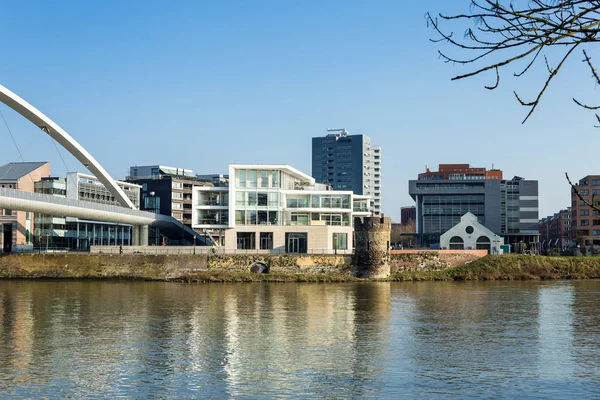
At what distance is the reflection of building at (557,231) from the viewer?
477 ft

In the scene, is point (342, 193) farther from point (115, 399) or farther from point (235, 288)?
point (115, 399)

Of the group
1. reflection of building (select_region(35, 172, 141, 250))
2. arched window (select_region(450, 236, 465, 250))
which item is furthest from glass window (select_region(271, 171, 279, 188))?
reflection of building (select_region(35, 172, 141, 250))

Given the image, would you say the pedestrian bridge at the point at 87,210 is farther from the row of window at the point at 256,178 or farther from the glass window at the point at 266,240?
the glass window at the point at 266,240

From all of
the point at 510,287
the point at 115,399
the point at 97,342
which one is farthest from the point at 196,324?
the point at 510,287

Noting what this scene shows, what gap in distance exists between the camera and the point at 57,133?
71188mm

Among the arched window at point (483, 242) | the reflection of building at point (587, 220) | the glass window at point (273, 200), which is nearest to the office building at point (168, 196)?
the glass window at point (273, 200)

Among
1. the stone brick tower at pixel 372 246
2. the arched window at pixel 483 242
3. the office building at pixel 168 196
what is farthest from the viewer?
the office building at pixel 168 196

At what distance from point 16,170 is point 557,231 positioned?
119 m

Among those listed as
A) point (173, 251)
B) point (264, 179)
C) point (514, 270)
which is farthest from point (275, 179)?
point (514, 270)

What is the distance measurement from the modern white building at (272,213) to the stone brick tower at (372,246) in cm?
921

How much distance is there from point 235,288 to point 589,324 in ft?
90.0

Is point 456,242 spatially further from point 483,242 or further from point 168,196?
point 168,196

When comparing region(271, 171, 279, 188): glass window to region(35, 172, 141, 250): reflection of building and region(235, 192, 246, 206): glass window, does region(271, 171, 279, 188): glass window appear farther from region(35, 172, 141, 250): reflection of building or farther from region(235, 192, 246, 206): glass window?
region(35, 172, 141, 250): reflection of building

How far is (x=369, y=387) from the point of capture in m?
18.6
